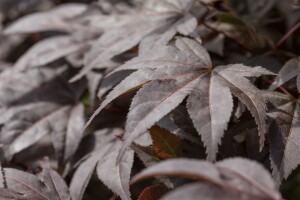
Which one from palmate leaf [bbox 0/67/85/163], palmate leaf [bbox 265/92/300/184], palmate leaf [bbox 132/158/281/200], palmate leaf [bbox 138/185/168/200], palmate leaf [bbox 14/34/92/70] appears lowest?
palmate leaf [bbox 0/67/85/163]

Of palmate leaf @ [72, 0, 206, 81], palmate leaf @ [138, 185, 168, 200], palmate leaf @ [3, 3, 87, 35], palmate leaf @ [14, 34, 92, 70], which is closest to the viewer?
palmate leaf @ [138, 185, 168, 200]

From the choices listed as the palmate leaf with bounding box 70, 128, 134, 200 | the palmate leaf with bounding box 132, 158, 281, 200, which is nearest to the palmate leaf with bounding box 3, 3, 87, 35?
the palmate leaf with bounding box 70, 128, 134, 200

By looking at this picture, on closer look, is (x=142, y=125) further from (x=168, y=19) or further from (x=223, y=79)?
(x=168, y=19)

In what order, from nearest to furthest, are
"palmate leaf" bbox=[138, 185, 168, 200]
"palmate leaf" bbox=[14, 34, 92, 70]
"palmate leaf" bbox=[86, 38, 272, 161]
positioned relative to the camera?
"palmate leaf" bbox=[86, 38, 272, 161]
"palmate leaf" bbox=[138, 185, 168, 200]
"palmate leaf" bbox=[14, 34, 92, 70]

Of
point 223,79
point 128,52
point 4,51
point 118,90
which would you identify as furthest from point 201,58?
point 4,51

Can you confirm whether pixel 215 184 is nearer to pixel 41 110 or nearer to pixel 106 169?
pixel 106 169

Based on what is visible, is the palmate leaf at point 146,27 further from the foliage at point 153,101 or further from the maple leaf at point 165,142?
the maple leaf at point 165,142

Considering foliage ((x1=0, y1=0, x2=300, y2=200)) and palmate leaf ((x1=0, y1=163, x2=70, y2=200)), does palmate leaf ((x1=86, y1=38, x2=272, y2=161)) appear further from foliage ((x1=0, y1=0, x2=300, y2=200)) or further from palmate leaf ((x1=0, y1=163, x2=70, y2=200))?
palmate leaf ((x1=0, y1=163, x2=70, y2=200))

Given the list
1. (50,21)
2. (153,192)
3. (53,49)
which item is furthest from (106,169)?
(50,21)
